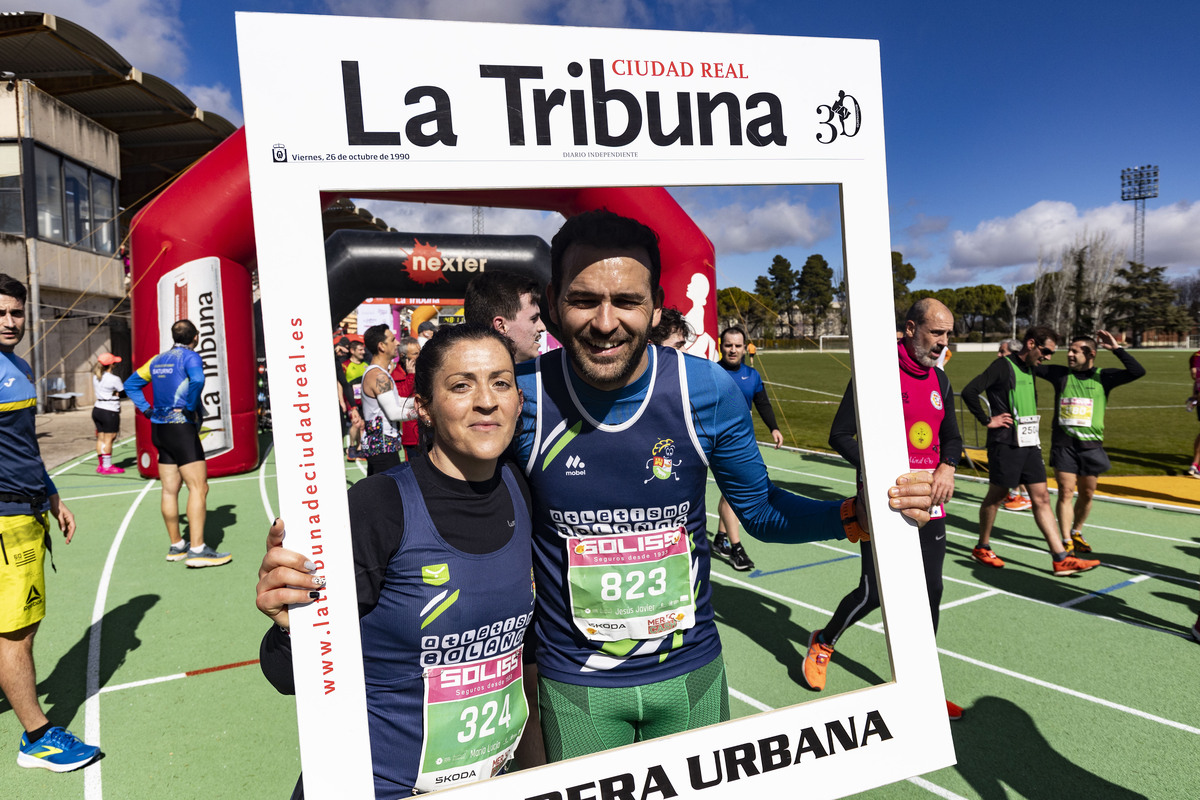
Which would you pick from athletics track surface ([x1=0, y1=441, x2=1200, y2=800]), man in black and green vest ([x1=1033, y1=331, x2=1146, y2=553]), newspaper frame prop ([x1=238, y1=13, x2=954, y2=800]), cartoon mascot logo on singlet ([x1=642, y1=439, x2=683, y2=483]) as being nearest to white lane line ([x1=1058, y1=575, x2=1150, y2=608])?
athletics track surface ([x1=0, y1=441, x2=1200, y2=800])

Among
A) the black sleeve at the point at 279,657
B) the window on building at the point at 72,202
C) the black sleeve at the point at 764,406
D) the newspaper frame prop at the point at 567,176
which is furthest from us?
the window on building at the point at 72,202

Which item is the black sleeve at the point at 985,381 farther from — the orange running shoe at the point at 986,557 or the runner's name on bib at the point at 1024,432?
the orange running shoe at the point at 986,557

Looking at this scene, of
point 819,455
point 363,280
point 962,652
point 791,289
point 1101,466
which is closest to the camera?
point 791,289

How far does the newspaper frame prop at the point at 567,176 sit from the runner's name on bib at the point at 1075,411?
576 cm

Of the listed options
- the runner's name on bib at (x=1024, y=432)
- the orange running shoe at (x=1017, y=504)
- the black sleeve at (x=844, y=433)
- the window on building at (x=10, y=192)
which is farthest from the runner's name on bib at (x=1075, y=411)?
the window on building at (x=10, y=192)

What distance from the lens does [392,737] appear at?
1.36 meters

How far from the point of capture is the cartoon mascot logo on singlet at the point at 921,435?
141 inches

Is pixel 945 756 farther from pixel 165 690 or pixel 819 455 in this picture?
pixel 819 455

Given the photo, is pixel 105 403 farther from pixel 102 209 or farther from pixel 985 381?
pixel 102 209

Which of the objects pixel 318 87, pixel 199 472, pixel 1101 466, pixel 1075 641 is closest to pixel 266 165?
pixel 318 87

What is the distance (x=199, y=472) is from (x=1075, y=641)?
A: 7395mm

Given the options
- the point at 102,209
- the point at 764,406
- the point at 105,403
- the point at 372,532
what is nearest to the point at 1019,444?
the point at 764,406

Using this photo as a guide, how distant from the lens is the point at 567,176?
1257 mm

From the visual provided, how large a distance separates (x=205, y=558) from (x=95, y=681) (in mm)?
2311
